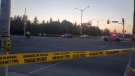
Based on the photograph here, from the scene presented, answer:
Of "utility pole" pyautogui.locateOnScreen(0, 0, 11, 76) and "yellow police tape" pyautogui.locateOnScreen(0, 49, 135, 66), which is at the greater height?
"utility pole" pyautogui.locateOnScreen(0, 0, 11, 76)

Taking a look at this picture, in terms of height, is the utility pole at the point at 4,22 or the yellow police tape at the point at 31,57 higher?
the utility pole at the point at 4,22

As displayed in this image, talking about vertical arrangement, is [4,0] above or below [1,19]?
above

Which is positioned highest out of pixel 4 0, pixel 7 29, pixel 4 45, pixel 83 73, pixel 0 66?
pixel 4 0

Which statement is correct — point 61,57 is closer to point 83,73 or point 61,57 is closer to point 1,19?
point 83,73

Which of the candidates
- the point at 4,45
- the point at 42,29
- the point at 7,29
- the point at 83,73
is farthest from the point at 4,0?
the point at 42,29

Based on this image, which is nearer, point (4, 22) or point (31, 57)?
point (4, 22)

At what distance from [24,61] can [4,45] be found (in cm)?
75

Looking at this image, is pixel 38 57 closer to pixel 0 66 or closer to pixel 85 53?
pixel 0 66

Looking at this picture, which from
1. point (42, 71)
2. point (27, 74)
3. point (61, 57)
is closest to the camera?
point (61, 57)

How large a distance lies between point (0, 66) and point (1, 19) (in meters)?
1.25

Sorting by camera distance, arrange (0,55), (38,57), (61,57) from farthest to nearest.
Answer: (61,57), (38,57), (0,55)

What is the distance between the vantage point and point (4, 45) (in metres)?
3.40

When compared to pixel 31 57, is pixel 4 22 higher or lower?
higher

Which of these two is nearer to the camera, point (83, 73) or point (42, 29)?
point (83, 73)
